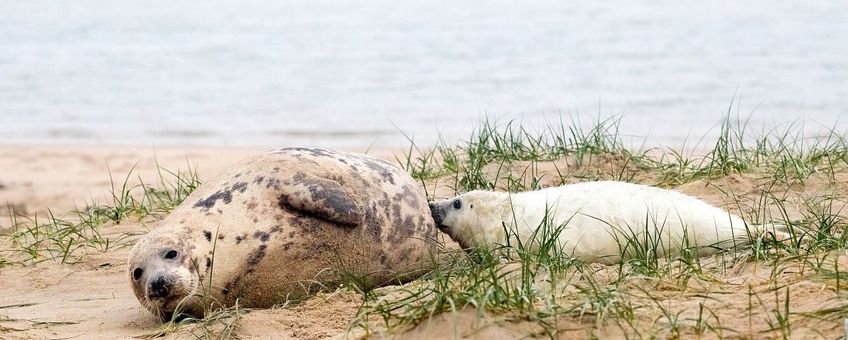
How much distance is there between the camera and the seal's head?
13.9ft

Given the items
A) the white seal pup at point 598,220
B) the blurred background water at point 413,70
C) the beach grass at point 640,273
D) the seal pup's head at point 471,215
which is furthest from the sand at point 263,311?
the blurred background water at point 413,70

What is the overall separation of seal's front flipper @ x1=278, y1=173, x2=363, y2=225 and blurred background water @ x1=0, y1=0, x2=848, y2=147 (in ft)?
17.2

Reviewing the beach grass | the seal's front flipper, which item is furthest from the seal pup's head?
the seal's front flipper

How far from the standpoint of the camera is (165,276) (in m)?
4.22

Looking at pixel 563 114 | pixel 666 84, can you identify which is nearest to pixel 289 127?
pixel 563 114

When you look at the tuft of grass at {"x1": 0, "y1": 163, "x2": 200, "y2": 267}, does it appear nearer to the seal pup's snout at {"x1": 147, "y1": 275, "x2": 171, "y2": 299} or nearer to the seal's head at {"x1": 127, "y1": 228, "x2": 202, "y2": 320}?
the seal's head at {"x1": 127, "y1": 228, "x2": 202, "y2": 320}

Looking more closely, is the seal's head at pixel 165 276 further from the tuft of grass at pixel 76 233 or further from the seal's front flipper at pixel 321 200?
the tuft of grass at pixel 76 233

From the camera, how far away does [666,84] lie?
12836mm

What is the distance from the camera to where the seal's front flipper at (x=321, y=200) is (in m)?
4.44

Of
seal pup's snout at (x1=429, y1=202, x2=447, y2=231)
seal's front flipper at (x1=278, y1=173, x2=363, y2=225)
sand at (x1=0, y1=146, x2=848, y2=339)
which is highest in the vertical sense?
seal's front flipper at (x1=278, y1=173, x2=363, y2=225)

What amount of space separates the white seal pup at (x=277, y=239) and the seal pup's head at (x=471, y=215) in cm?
38

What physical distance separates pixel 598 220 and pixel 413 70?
9713mm

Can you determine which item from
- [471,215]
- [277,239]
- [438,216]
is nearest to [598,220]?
[471,215]

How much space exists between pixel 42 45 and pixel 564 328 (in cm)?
1595
